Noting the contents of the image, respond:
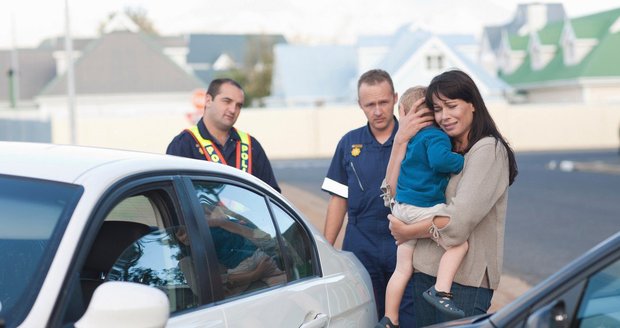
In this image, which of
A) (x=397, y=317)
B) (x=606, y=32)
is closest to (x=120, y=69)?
(x=606, y=32)

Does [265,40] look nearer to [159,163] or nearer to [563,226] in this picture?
[563,226]

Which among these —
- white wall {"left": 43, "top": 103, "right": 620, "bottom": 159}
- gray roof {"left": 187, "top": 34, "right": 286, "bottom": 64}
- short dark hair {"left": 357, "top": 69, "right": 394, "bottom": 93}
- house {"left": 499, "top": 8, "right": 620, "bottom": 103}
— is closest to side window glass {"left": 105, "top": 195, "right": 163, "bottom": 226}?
short dark hair {"left": 357, "top": 69, "right": 394, "bottom": 93}

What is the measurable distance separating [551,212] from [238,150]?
13.6 m

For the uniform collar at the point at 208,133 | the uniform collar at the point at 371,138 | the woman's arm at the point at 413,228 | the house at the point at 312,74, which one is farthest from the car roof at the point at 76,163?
the house at the point at 312,74

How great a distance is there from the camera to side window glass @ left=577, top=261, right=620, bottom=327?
3.17 metres

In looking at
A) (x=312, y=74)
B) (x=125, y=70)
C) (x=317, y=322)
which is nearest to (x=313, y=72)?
(x=312, y=74)

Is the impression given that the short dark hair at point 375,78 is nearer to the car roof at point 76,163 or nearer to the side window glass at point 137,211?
the car roof at point 76,163

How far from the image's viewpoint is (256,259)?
14.2 ft

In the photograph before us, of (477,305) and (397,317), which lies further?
(397,317)

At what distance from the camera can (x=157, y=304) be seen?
305 cm

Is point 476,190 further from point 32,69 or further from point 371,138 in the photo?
point 32,69

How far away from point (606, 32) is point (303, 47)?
17762mm

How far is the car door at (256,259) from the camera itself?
3934 millimetres

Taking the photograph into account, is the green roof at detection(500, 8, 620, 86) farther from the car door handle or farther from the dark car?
the dark car
